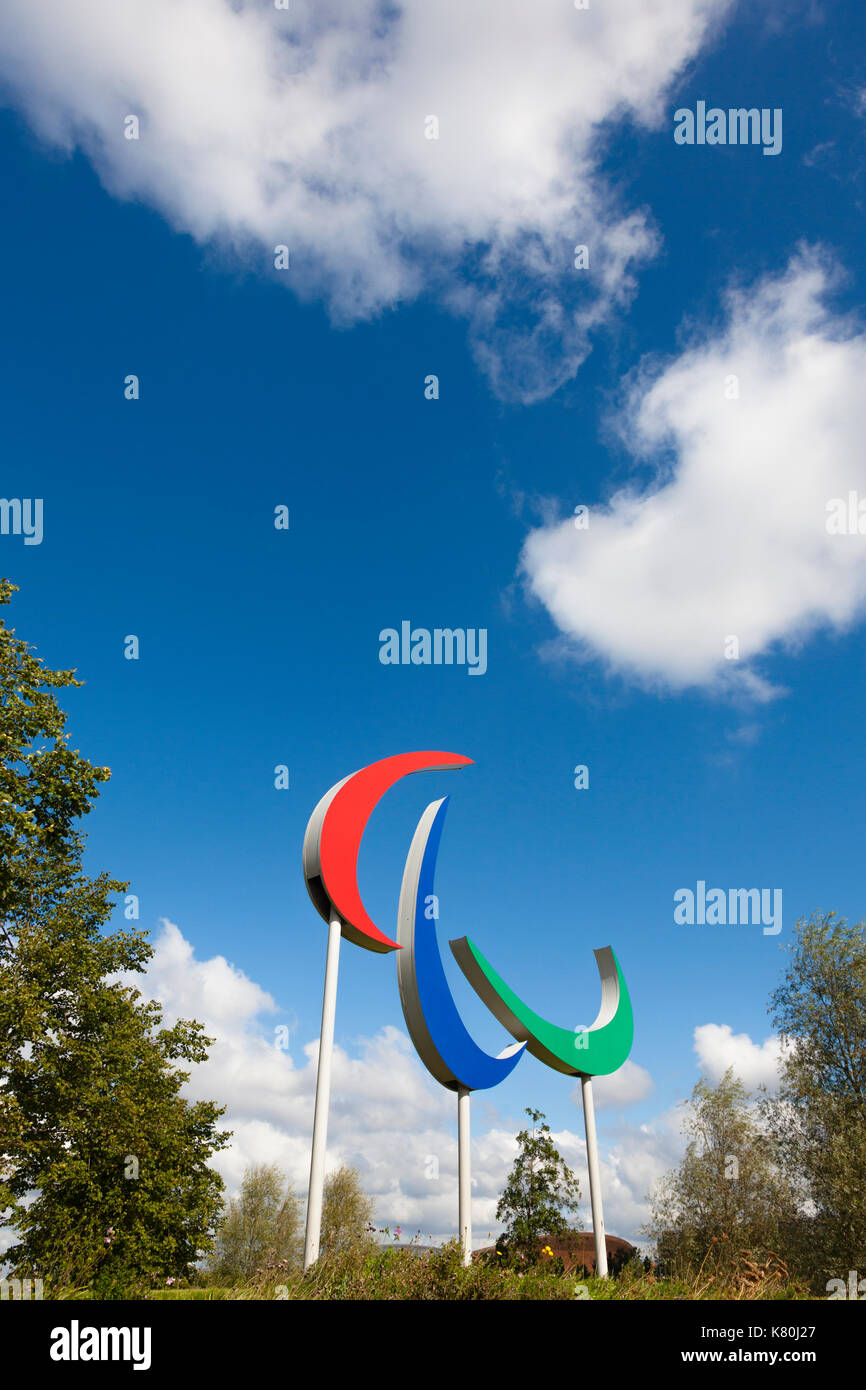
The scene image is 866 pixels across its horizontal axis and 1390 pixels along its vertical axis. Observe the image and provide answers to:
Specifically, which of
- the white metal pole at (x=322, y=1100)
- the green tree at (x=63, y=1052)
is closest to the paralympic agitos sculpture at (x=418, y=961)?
the white metal pole at (x=322, y=1100)

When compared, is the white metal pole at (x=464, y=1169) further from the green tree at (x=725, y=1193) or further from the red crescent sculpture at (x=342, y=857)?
the green tree at (x=725, y=1193)

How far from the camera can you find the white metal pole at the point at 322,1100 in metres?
11.2

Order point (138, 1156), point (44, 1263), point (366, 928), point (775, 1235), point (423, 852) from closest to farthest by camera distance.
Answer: point (366, 928), point (423, 852), point (44, 1263), point (138, 1156), point (775, 1235)

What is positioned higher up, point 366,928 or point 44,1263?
point 366,928

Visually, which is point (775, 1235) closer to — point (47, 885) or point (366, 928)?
point (366, 928)

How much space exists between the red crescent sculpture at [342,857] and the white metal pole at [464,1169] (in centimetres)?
323

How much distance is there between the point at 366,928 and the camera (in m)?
13.6

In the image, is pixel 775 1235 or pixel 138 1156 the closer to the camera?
pixel 138 1156

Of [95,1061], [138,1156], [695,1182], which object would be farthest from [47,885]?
[695,1182]

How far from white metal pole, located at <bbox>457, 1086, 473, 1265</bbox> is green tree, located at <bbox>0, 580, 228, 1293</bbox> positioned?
858 cm

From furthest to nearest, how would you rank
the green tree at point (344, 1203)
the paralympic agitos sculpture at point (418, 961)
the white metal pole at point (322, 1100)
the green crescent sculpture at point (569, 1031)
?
the green tree at point (344, 1203), the green crescent sculpture at point (569, 1031), the paralympic agitos sculpture at point (418, 961), the white metal pole at point (322, 1100)

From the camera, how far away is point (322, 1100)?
39.7 feet

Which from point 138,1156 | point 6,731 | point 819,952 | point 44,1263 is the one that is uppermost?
point 6,731

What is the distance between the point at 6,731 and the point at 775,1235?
25254 millimetres
